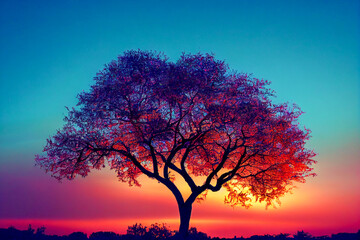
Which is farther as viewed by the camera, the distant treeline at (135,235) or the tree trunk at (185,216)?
the tree trunk at (185,216)

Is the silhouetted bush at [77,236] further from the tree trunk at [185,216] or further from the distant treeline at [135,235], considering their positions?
the tree trunk at [185,216]

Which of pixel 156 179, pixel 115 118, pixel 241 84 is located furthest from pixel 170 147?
pixel 241 84

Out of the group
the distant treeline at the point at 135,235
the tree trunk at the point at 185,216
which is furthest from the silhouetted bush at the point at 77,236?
the tree trunk at the point at 185,216

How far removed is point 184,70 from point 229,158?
9.36 meters

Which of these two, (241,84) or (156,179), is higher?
(241,84)

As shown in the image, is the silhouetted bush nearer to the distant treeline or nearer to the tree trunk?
the distant treeline

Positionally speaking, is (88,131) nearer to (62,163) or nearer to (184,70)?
(62,163)

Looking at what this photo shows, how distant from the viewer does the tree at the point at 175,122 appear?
24172 mm

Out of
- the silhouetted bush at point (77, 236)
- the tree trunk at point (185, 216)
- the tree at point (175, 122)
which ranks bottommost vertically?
the silhouetted bush at point (77, 236)

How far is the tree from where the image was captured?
2417 centimetres

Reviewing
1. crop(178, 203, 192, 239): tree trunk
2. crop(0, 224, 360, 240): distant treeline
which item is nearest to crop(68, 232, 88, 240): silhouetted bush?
crop(0, 224, 360, 240): distant treeline

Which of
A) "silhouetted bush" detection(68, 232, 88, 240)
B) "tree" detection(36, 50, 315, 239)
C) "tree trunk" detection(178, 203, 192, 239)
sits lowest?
"silhouetted bush" detection(68, 232, 88, 240)

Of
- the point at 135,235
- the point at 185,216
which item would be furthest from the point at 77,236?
the point at 185,216

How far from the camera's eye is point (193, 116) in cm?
2581
